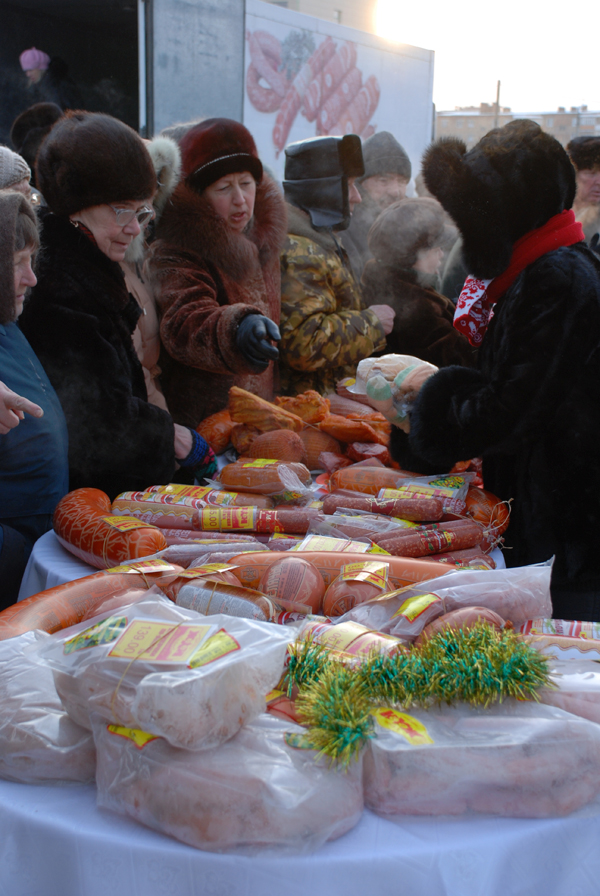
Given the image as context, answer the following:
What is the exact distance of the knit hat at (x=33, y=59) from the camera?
4512mm

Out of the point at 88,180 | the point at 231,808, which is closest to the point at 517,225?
the point at 88,180

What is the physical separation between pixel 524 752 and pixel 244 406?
1.97 m

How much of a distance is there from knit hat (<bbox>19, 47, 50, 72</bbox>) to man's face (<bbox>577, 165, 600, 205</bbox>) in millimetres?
3754

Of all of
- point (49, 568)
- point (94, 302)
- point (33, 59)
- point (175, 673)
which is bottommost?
point (49, 568)

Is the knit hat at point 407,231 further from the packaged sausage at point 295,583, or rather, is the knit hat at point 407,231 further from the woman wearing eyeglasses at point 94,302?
the packaged sausage at point 295,583

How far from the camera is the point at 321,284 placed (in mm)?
3590

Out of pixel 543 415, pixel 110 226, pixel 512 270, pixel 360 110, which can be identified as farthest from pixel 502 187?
pixel 360 110

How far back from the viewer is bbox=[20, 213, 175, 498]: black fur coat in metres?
2.21

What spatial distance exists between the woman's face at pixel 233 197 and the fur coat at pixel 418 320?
4.07ft

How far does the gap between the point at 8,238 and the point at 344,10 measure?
22.2 ft

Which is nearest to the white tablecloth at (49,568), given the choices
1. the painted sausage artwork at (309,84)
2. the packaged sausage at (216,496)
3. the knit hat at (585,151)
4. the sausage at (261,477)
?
the packaged sausage at (216,496)

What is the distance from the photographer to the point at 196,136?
3045 millimetres

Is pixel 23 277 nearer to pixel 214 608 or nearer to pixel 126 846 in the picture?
pixel 214 608

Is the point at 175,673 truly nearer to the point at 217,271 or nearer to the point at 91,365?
the point at 91,365
